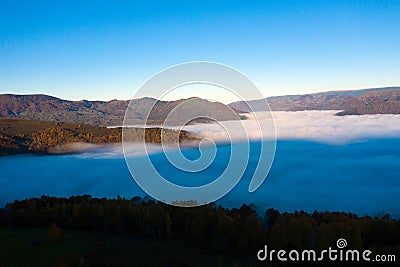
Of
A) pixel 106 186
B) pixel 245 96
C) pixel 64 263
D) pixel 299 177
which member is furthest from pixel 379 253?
pixel 106 186

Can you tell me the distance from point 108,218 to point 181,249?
15.9m

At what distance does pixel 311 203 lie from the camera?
13012 centimetres

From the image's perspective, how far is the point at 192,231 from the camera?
1868 inches

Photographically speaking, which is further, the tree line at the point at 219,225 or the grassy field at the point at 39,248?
the tree line at the point at 219,225
